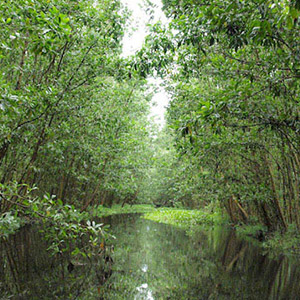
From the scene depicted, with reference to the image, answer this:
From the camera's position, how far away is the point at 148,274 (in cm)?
905

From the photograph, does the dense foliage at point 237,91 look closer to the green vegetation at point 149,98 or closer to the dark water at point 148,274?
the green vegetation at point 149,98

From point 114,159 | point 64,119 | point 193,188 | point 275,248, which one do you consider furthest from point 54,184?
point 275,248

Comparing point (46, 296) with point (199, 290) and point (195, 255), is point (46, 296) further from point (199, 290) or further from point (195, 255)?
point (195, 255)

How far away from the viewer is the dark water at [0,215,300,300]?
7316 mm

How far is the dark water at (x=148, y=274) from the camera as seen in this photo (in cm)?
732

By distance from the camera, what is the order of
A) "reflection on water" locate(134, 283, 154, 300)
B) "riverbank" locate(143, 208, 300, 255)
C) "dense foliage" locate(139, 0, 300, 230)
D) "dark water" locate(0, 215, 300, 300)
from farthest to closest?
1. "riverbank" locate(143, 208, 300, 255)
2. "dark water" locate(0, 215, 300, 300)
3. "reflection on water" locate(134, 283, 154, 300)
4. "dense foliage" locate(139, 0, 300, 230)

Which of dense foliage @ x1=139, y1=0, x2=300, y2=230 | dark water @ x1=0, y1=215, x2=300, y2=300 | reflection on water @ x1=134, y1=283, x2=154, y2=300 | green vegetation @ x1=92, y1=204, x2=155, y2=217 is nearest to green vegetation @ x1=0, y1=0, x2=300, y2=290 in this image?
dense foliage @ x1=139, y1=0, x2=300, y2=230

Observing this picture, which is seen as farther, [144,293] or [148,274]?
[148,274]

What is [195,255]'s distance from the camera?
12.1m

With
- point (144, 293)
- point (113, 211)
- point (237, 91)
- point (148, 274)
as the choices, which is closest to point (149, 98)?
point (148, 274)

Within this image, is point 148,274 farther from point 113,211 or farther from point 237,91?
point 113,211

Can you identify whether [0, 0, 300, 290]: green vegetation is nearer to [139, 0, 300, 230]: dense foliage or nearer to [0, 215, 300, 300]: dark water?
[139, 0, 300, 230]: dense foliage

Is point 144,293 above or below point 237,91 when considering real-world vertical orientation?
below

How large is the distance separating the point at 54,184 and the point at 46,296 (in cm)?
1291
